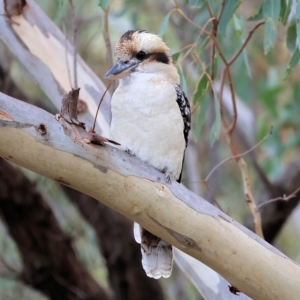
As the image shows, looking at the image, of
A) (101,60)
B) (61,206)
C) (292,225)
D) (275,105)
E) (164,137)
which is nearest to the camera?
(164,137)

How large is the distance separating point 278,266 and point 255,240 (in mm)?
73

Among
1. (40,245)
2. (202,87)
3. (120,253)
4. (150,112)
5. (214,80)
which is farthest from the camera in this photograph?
(120,253)

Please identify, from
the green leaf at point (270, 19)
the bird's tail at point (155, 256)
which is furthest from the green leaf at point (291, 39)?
the bird's tail at point (155, 256)

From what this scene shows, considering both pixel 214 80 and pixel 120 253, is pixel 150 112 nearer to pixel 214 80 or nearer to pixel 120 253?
pixel 214 80

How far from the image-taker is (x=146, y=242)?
5.77 ft

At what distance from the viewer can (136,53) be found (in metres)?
1.71

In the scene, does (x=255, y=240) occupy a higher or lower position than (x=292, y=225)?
higher

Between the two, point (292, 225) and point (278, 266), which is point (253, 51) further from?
point (278, 266)

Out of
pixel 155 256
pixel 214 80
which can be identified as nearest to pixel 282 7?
pixel 214 80

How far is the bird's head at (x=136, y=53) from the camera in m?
1.67

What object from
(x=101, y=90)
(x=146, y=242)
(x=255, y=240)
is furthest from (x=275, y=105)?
(x=255, y=240)

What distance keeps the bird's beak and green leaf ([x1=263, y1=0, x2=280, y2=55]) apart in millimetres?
359

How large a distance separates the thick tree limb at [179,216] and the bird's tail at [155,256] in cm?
41

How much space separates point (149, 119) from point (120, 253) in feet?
4.13
